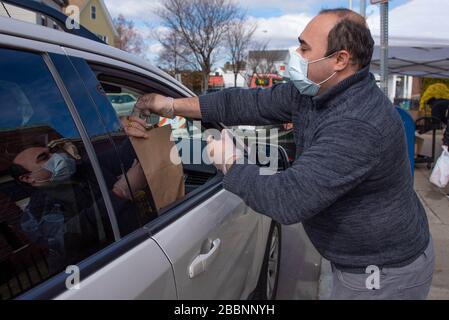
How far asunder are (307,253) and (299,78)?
298 cm

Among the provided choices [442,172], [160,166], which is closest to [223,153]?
[160,166]

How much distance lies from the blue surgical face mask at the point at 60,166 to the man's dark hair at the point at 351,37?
1.03 metres

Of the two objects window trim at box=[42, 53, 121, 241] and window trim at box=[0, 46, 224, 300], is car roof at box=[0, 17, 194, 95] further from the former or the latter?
window trim at box=[42, 53, 121, 241]

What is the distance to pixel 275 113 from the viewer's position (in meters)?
1.95

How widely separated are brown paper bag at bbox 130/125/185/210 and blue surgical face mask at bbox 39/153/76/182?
348mm

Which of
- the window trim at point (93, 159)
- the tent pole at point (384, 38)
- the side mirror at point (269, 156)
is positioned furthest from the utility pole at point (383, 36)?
the window trim at point (93, 159)

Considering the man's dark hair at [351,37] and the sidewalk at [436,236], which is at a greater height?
the man's dark hair at [351,37]

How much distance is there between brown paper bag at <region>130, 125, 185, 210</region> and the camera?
1763mm

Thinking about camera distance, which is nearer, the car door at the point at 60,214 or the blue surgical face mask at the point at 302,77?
the car door at the point at 60,214

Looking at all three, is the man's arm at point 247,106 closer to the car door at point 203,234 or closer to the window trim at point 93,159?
the car door at point 203,234

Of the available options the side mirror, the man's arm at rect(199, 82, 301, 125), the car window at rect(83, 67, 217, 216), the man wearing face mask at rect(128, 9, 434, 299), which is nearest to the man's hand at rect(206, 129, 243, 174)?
the man wearing face mask at rect(128, 9, 434, 299)

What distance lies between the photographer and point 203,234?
1.75 meters

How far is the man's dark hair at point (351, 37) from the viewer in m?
1.46

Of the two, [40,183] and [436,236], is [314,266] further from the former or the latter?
[40,183]
